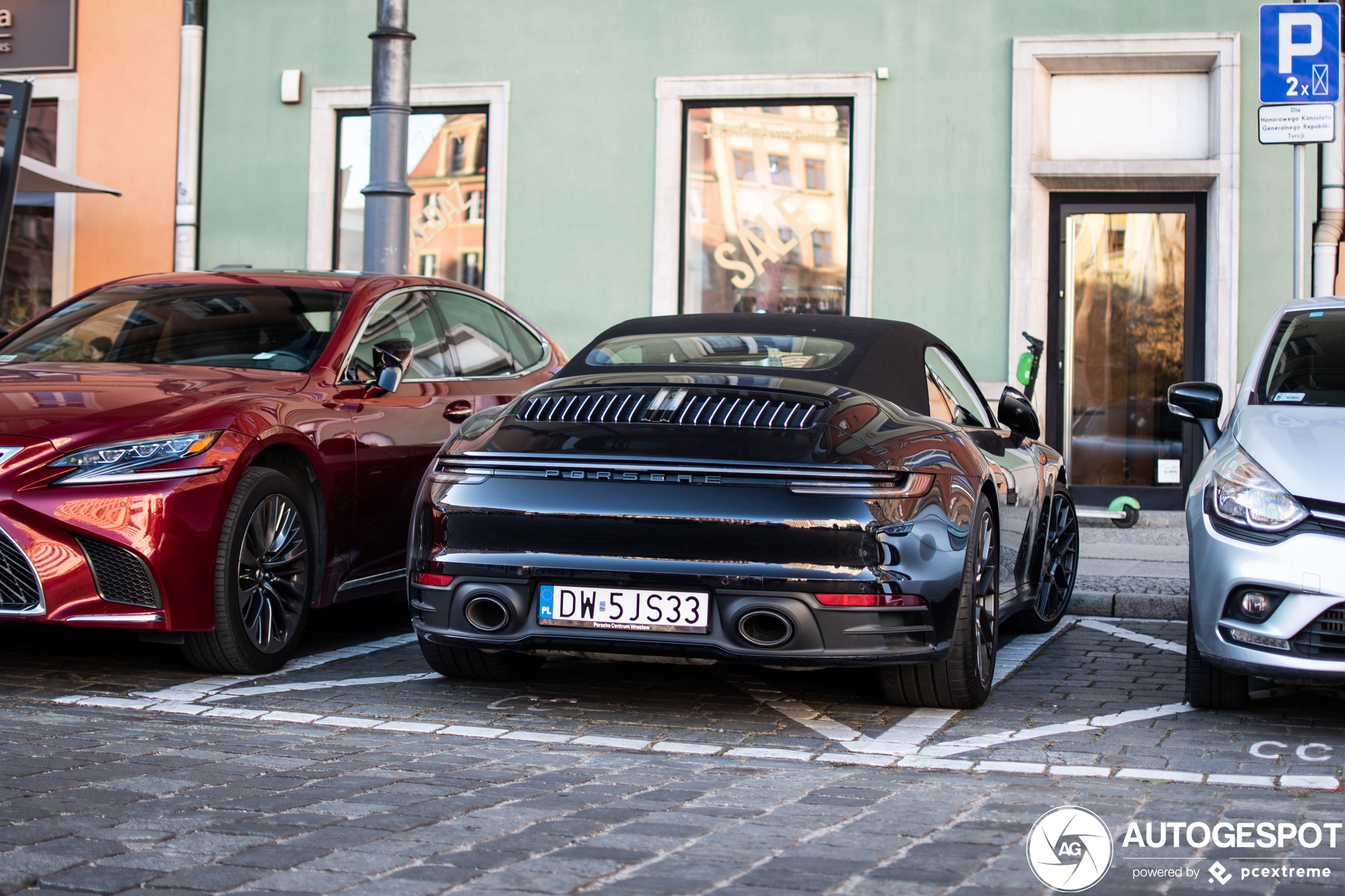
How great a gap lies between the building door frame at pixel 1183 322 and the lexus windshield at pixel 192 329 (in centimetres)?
763

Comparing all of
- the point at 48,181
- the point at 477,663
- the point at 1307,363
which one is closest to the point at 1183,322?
the point at 1307,363

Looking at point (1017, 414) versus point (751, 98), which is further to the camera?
point (751, 98)

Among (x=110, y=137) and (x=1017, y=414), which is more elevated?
(x=110, y=137)

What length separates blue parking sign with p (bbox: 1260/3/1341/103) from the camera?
839 cm

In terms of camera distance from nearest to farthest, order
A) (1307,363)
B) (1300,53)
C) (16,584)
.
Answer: (16,584) → (1307,363) → (1300,53)

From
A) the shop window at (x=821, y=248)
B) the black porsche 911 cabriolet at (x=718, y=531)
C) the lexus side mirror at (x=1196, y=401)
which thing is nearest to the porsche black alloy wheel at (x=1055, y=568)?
the lexus side mirror at (x=1196, y=401)

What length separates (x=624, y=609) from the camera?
4.75 metres

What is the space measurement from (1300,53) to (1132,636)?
3493mm

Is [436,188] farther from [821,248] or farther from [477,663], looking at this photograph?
[477,663]

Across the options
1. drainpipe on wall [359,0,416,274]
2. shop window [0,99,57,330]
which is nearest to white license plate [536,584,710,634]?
drainpipe on wall [359,0,416,274]

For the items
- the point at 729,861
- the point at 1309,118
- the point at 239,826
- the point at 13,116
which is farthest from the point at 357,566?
the point at 1309,118

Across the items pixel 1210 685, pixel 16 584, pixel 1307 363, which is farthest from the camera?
pixel 1307 363

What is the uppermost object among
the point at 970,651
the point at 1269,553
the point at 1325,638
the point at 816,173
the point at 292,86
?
the point at 292,86

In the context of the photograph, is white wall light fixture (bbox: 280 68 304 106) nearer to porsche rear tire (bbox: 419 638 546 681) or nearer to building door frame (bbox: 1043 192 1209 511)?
building door frame (bbox: 1043 192 1209 511)
